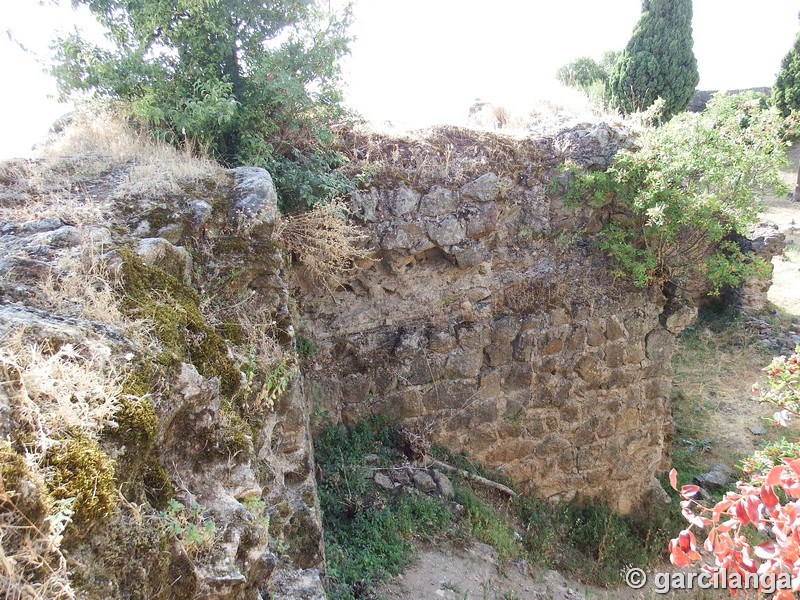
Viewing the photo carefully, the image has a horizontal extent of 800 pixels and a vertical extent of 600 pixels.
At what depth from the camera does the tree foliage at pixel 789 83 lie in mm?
16141

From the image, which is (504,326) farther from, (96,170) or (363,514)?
(96,170)

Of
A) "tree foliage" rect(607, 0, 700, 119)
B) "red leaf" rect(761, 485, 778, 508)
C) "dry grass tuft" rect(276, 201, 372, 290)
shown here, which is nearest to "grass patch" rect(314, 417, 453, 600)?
"dry grass tuft" rect(276, 201, 372, 290)

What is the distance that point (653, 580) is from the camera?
16.5 ft

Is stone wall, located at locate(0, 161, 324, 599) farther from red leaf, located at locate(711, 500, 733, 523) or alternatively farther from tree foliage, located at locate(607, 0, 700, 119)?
tree foliage, located at locate(607, 0, 700, 119)

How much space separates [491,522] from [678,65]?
485 inches

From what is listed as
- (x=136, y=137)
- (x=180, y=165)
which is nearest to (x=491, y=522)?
(x=180, y=165)

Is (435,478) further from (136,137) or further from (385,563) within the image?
(136,137)

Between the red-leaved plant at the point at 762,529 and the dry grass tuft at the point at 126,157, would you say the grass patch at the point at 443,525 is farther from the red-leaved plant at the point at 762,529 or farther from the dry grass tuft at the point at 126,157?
the dry grass tuft at the point at 126,157

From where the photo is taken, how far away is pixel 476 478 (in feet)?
16.8

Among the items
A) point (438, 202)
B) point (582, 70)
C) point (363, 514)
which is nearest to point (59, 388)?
point (363, 514)

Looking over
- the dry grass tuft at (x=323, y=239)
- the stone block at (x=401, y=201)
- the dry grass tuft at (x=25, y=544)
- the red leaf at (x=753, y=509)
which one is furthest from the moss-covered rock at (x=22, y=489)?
the stone block at (x=401, y=201)

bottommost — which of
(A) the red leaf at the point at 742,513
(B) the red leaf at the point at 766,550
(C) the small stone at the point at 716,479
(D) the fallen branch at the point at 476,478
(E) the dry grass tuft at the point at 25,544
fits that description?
(C) the small stone at the point at 716,479

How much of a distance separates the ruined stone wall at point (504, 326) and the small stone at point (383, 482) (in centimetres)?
64

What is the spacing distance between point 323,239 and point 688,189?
11.2 feet
